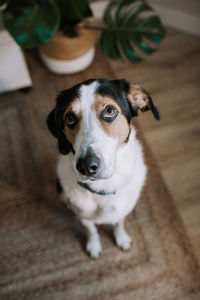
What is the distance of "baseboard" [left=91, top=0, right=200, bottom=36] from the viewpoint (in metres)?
2.92

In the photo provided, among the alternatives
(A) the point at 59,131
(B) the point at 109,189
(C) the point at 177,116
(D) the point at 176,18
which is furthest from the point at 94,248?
(D) the point at 176,18

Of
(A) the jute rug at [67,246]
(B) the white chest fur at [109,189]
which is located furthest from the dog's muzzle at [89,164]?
(A) the jute rug at [67,246]

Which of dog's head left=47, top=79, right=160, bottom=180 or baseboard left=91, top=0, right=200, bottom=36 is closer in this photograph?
dog's head left=47, top=79, right=160, bottom=180

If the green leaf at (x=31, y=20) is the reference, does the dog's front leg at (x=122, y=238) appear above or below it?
below

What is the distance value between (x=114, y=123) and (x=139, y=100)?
0.22 m

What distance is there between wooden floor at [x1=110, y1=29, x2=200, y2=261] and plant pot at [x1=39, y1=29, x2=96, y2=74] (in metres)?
0.36

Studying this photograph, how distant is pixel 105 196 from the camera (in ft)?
5.04

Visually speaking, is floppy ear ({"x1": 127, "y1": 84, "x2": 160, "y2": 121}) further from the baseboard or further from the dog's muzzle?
the baseboard

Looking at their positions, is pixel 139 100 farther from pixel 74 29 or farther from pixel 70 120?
pixel 74 29

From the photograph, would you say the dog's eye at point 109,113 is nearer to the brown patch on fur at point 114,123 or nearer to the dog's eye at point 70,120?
the brown patch on fur at point 114,123

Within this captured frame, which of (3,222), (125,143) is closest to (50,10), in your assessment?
(125,143)

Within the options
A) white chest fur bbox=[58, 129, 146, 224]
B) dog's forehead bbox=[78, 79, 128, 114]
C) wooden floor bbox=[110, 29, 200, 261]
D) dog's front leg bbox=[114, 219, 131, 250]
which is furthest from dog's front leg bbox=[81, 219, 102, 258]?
dog's forehead bbox=[78, 79, 128, 114]

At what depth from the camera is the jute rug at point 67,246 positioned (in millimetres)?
1800

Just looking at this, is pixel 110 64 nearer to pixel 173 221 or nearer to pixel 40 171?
pixel 40 171
